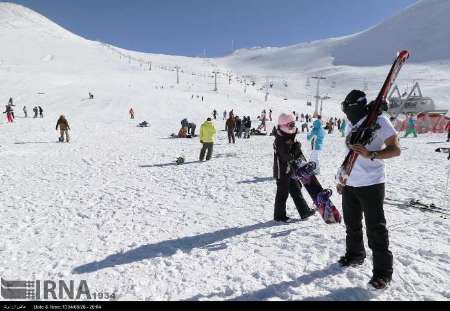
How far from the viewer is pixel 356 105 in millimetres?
3773

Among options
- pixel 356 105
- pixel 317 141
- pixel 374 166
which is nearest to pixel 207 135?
pixel 317 141

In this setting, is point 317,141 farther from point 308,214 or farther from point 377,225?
point 377,225

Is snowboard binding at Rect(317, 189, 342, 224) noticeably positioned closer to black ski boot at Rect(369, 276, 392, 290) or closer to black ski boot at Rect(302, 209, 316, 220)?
black ski boot at Rect(302, 209, 316, 220)

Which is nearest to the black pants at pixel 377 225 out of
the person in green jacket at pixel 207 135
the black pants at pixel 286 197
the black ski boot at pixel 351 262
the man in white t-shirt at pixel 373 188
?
the man in white t-shirt at pixel 373 188

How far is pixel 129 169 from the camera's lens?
39.5 feet

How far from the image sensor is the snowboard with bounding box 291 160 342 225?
5336 mm

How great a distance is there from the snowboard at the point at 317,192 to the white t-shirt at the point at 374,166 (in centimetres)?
154

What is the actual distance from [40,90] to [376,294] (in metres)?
55.4

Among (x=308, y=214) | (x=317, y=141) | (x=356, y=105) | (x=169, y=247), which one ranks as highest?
(x=356, y=105)

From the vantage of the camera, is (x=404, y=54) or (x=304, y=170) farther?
(x=304, y=170)

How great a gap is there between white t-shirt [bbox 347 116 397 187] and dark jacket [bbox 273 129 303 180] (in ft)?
5.95

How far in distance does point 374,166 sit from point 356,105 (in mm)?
714

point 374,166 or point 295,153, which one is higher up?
point 374,166

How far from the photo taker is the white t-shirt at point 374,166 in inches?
140
